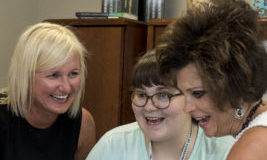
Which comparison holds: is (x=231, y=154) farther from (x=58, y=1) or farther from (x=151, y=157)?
(x=58, y=1)

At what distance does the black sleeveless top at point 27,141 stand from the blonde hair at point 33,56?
5 centimetres

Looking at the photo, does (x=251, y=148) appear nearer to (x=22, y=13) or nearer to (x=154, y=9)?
(x=154, y=9)

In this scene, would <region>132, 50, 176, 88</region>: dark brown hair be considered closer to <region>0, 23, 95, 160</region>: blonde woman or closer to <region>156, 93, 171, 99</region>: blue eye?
<region>156, 93, 171, 99</region>: blue eye

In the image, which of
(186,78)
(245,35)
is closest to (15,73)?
(186,78)

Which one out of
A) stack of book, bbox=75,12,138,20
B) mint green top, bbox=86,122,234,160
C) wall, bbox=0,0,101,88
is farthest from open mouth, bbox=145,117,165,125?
wall, bbox=0,0,101,88

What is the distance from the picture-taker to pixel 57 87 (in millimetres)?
1696

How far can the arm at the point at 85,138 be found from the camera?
6.23ft

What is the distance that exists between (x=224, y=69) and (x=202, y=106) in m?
0.15

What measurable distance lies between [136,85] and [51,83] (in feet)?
1.58

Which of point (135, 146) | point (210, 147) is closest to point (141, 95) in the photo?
point (135, 146)

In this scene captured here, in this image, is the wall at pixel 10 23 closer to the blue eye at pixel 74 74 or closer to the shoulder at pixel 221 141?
the blue eye at pixel 74 74

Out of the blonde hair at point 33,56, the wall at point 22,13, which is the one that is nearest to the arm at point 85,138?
the blonde hair at point 33,56

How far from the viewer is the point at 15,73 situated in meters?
1.73

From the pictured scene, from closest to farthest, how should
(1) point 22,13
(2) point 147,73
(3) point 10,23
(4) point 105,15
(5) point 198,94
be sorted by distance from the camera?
(5) point 198,94 → (2) point 147,73 → (4) point 105,15 → (3) point 10,23 → (1) point 22,13
